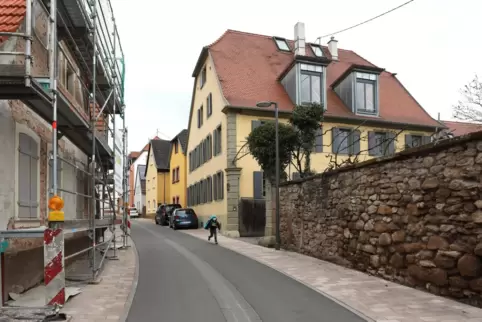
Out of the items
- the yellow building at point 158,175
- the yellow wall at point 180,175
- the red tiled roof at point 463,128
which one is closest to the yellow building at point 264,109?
the red tiled roof at point 463,128

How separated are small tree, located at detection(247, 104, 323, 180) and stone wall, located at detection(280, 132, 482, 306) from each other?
4.56 m

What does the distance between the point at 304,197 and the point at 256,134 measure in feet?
14.7

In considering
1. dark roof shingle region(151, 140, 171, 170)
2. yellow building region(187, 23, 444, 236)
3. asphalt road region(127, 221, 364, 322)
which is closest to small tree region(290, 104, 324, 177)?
yellow building region(187, 23, 444, 236)

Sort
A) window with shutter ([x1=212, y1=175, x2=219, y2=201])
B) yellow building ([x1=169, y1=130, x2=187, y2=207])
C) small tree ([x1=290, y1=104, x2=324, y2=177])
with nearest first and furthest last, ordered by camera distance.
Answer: small tree ([x1=290, y1=104, x2=324, y2=177]), window with shutter ([x1=212, y1=175, x2=219, y2=201]), yellow building ([x1=169, y1=130, x2=187, y2=207])

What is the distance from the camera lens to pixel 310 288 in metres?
9.00

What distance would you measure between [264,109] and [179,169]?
19.1 metres

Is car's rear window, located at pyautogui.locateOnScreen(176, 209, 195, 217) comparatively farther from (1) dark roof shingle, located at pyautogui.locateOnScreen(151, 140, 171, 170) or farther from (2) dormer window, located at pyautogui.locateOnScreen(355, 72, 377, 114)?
(1) dark roof shingle, located at pyautogui.locateOnScreen(151, 140, 171, 170)

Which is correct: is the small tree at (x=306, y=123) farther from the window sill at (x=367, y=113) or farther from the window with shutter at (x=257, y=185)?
the window sill at (x=367, y=113)

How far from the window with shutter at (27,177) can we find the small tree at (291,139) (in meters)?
10.0

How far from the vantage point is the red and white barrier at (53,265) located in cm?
645

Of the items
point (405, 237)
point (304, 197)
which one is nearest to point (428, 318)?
point (405, 237)

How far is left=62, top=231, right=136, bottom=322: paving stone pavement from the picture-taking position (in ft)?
22.4

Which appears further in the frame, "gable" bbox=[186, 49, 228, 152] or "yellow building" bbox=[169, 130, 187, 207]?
"yellow building" bbox=[169, 130, 187, 207]

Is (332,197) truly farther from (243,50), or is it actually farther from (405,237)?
(243,50)
